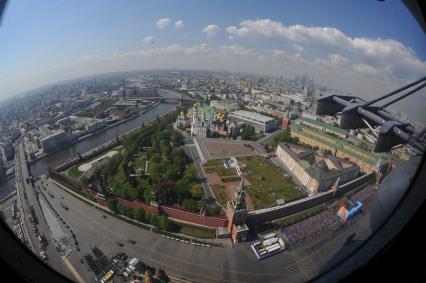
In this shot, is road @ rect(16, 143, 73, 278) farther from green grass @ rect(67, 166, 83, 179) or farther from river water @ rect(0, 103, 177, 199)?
green grass @ rect(67, 166, 83, 179)

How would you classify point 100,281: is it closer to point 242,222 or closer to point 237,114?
point 242,222

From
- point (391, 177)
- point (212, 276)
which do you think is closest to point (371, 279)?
point (391, 177)

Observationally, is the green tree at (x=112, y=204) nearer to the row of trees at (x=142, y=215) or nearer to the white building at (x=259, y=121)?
the row of trees at (x=142, y=215)

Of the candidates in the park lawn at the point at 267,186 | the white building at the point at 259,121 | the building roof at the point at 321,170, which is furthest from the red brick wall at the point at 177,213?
the white building at the point at 259,121

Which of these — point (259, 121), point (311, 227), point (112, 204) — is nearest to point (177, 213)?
point (112, 204)

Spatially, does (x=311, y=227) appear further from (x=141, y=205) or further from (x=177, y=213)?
Result: (x=141, y=205)

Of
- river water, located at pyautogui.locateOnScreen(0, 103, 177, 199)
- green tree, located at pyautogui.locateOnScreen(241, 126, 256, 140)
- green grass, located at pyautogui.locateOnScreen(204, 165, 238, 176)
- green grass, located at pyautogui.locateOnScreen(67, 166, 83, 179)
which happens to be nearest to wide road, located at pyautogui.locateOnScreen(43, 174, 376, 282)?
green grass, located at pyautogui.locateOnScreen(67, 166, 83, 179)
